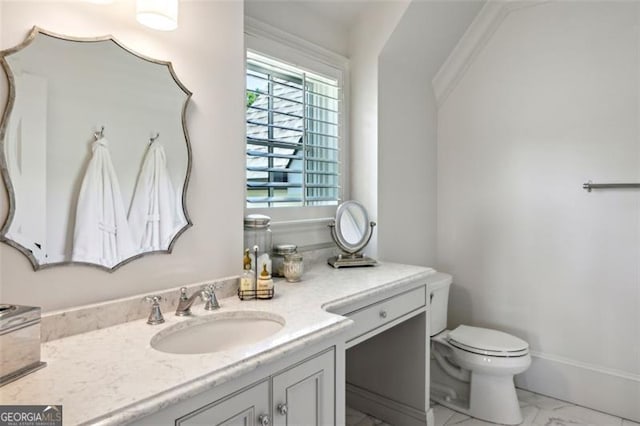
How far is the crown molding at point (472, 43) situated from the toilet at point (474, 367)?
1.41 m

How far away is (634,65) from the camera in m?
2.25

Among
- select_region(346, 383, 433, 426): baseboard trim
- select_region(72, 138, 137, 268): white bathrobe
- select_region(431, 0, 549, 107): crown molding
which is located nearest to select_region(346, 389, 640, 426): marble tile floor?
select_region(346, 383, 433, 426): baseboard trim

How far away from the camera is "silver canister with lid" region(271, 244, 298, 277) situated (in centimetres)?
198

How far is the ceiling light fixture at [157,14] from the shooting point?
1.29m

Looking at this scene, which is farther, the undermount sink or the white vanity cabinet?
the undermount sink

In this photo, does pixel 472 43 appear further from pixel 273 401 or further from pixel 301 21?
Answer: pixel 273 401

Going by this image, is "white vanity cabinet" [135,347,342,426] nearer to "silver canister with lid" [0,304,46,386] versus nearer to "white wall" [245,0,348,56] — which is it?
"silver canister with lid" [0,304,46,386]

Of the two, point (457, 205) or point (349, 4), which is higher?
point (349, 4)

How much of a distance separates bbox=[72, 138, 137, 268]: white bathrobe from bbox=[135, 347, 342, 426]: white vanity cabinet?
615 millimetres

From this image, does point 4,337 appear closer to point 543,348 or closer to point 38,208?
point 38,208

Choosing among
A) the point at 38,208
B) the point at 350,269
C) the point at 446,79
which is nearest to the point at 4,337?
the point at 38,208

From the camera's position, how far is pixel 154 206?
1.45 meters

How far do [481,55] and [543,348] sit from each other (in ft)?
6.56
